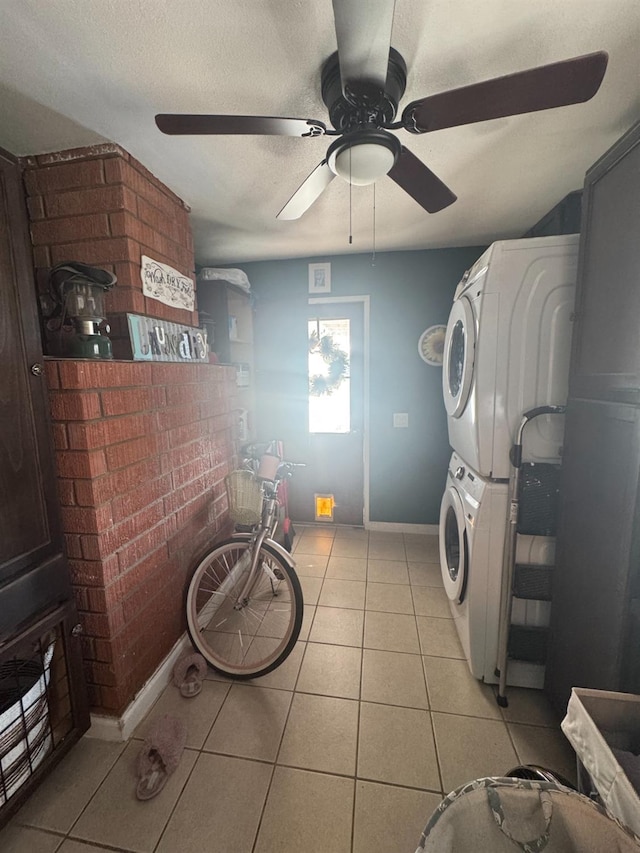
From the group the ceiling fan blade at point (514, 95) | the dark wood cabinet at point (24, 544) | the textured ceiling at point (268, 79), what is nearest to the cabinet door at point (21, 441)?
the dark wood cabinet at point (24, 544)

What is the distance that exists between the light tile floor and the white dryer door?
50.9 inches

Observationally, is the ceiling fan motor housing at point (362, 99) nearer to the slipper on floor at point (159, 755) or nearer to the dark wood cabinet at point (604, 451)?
the dark wood cabinet at point (604, 451)

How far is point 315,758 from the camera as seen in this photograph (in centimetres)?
125

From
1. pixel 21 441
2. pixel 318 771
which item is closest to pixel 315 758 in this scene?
pixel 318 771

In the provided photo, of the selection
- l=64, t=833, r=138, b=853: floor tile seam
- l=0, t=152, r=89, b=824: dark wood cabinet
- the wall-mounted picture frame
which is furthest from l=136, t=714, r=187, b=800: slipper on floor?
the wall-mounted picture frame

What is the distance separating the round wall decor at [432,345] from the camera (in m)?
2.78

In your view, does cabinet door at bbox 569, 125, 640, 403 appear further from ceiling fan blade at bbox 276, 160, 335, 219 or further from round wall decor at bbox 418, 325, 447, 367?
round wall decor at bbox 418, 325, 447, 367

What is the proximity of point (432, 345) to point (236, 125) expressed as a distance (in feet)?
7.15

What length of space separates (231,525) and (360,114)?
217 centimetres

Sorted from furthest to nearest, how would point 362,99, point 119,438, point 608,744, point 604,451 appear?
point 119,438, point 604,451, point 362,99, point 608,744

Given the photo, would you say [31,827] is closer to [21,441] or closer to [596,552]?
[21,441]

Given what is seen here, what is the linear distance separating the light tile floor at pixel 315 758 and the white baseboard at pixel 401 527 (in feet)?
3.80

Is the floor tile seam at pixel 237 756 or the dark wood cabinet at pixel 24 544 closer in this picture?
the dark wood cabinet at pixel 24 544

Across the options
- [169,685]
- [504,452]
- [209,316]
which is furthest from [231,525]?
[504,452]
